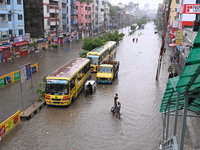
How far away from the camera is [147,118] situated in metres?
14.8

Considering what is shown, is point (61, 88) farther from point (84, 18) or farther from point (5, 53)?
point (84, 18)

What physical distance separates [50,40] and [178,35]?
31.4 meters

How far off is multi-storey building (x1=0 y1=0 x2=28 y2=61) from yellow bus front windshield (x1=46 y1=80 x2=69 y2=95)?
65.9 ft

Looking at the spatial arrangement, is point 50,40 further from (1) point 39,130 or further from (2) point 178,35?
(1) point 39,130

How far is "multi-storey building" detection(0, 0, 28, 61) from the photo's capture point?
1339 inches

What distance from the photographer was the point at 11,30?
36.4 metres

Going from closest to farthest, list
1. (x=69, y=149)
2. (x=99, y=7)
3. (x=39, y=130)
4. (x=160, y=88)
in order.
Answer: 1. (x=69, y=149)
2. (x=39, y=130)
3. (x=160, y=88)
4. (x=99, y=7)

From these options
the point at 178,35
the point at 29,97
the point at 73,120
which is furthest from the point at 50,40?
the point at 73,120

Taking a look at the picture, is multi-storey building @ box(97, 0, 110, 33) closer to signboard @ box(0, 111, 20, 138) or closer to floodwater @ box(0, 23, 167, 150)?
floodwater @ box(0, 23, 167, 150)

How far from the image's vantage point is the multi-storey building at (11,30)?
3400cm

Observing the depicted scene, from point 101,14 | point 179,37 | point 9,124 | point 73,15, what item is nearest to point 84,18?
point 73,15

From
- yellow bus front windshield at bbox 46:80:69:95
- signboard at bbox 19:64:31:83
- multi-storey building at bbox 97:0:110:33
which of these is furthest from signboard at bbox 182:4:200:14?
multi-storey building at bbox 97:0:110:33

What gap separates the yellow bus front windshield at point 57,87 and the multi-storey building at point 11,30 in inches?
791

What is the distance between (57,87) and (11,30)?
24525 millimetres
